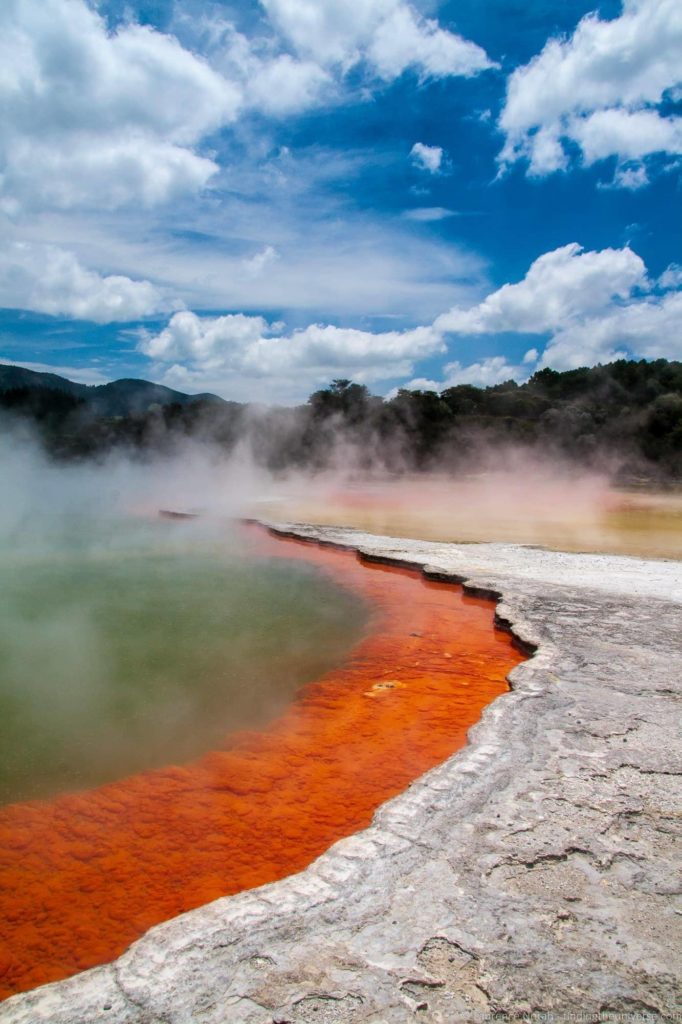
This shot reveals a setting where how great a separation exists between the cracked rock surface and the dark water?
143 cm

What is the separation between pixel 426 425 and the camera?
73.4 feet

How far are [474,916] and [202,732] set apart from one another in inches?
79.4

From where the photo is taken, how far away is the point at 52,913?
2.09 meters

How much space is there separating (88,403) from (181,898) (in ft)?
101

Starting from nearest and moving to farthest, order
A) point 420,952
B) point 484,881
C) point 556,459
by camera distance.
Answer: point 420,952 < point 484,881 < point 556,459

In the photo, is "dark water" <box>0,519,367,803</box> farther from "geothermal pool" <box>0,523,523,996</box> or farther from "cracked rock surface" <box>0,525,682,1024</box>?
"cracked rock surface" <box>0,525,682,1024</box>

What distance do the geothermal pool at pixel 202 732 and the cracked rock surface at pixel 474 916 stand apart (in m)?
0.41

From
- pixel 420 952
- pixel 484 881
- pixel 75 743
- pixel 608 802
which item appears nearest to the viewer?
pixel 420 952

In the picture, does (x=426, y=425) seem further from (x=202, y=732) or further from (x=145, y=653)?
(x=202, y=732)

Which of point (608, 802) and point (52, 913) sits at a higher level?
point (608, 802)

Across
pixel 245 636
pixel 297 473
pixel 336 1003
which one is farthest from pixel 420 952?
pixel 297 473

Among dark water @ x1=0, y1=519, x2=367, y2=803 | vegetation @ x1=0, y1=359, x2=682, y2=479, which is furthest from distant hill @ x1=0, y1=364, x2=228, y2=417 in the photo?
dark water @ x1=0, y1=519, x2=367, y2=803

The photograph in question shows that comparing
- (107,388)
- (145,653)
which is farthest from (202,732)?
(107,388)

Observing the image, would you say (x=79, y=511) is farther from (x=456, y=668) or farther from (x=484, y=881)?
(x=484, y=881)
